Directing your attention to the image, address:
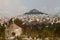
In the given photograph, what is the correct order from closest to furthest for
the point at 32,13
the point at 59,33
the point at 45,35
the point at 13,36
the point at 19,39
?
the point at 19,39 → the point at 13,36 → the point at 45,35 → the point at 59,33 → the point at 32,13

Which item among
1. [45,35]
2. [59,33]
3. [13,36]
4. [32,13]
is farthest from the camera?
[32,13]

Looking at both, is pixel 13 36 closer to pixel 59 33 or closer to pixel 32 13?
pixel 59 33

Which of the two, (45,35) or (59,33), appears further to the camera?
(59,33)

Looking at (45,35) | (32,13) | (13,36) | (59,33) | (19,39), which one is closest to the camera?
(19,39)

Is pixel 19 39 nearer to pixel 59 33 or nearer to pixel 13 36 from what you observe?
pixel 13 36

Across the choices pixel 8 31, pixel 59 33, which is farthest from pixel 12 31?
pixel 59 33

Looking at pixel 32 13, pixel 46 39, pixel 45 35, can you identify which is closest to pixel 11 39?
pixel 46 39

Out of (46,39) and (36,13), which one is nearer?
(46,39)

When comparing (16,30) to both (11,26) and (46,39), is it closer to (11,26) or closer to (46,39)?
(11,26)
